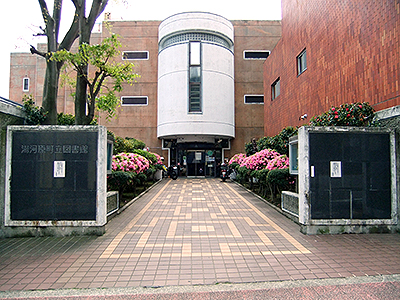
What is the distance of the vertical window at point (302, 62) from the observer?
40.9 feet

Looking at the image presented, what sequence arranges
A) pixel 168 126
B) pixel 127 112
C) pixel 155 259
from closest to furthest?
pixel 155 259 < pixel 168 126 < pixel 127 112

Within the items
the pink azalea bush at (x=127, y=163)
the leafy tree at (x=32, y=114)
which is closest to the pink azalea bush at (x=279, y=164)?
the pink azalea bush at (x=127, y=163)

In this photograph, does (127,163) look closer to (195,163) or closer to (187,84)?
(187,84)

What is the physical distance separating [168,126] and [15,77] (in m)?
16.9

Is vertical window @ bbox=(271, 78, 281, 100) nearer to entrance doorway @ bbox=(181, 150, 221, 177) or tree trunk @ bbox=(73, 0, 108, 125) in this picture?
entrance doorway @ bbox=(181, 150, 221, 177)

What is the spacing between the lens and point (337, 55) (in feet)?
30.4

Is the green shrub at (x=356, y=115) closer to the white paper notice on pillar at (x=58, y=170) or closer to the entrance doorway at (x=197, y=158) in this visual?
the white paper notice on pillar at (x=58, y=170)

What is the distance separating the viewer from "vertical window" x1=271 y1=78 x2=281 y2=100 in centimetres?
1631

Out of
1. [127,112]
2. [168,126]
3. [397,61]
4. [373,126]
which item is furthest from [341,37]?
[127,112]

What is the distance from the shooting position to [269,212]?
8.74 meters

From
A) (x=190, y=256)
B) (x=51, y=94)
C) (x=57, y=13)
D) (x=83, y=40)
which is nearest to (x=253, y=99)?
(x=83, y=40)

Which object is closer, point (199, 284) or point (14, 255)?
point (199, 284)

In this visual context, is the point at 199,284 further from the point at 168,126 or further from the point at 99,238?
the point at 168,126

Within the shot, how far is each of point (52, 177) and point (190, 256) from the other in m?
3.41
